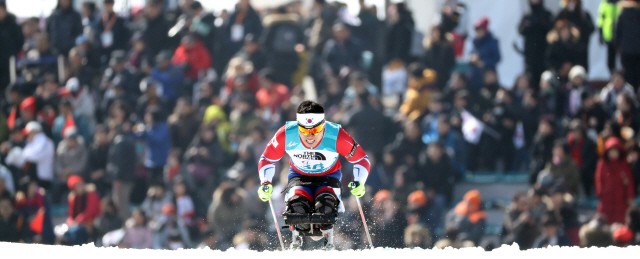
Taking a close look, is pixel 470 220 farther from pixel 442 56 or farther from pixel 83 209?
pixel 83 209

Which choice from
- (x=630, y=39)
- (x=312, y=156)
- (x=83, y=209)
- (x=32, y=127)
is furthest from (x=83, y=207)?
(x=630, y=39)

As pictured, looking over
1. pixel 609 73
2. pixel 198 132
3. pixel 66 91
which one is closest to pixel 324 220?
pixel 198 132

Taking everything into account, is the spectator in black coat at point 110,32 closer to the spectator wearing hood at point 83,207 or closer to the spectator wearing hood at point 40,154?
the spectator wearing hood at point 40,154

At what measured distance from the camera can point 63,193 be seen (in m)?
12.4

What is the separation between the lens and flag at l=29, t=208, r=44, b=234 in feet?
38.7

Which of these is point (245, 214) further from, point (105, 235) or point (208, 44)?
point (208, 44)

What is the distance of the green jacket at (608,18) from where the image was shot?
11094 mm

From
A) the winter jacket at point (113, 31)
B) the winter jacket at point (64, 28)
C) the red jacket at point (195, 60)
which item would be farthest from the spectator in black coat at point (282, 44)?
the winter jacket at point (64, 28)

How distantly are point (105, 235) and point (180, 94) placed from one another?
2.35m

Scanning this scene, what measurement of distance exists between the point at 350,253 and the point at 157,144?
205 inches

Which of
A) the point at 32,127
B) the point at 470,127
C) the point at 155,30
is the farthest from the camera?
the point at 155,30

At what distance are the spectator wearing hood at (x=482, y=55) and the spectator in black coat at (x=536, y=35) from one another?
1.36 ft

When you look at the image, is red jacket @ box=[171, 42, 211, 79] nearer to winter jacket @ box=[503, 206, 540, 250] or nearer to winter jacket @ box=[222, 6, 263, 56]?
winter jacket @ box=[222, 6, 263, 56]

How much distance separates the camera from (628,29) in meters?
10.9
